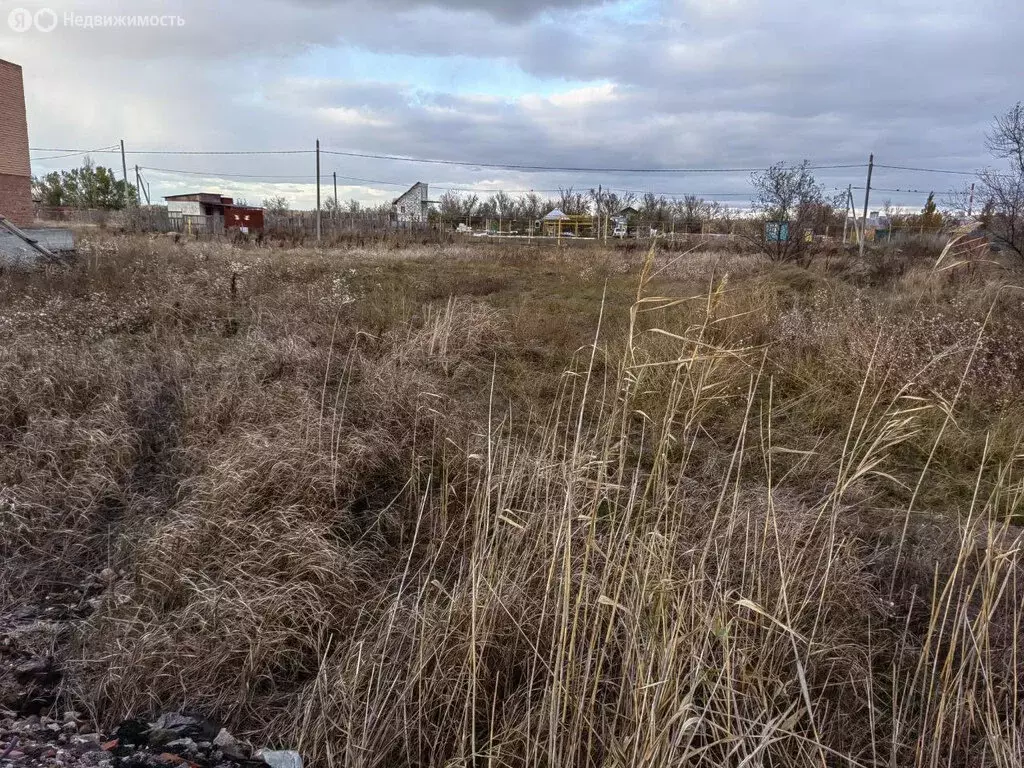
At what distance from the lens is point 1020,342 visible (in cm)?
528

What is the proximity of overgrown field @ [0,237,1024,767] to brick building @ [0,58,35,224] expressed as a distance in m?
22.0

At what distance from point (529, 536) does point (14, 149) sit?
97.4 ft

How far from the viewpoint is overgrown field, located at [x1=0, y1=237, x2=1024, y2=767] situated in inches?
64.7

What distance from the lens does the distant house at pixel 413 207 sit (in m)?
34.4

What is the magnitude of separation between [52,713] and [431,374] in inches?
137

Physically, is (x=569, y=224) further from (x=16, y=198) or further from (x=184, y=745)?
(x=184, y=745)

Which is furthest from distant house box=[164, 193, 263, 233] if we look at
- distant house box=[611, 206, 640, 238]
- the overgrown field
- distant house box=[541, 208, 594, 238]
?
the overgrown field

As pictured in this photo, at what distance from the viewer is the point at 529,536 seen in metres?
2.45

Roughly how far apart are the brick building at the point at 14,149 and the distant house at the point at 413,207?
15224 millimetres

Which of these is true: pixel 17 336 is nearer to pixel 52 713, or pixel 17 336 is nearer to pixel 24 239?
pixel 52 713

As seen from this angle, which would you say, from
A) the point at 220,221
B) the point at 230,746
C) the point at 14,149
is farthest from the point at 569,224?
the point at 230,746

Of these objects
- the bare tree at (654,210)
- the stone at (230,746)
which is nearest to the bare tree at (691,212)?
the bare tree at (654,210)

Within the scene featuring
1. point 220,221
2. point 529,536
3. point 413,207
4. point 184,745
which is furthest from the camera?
point 413,207

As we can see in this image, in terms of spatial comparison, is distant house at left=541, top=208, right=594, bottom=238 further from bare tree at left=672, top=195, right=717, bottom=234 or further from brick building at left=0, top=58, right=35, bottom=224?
brick building at left=0, top=58, right=35, bottom=224
